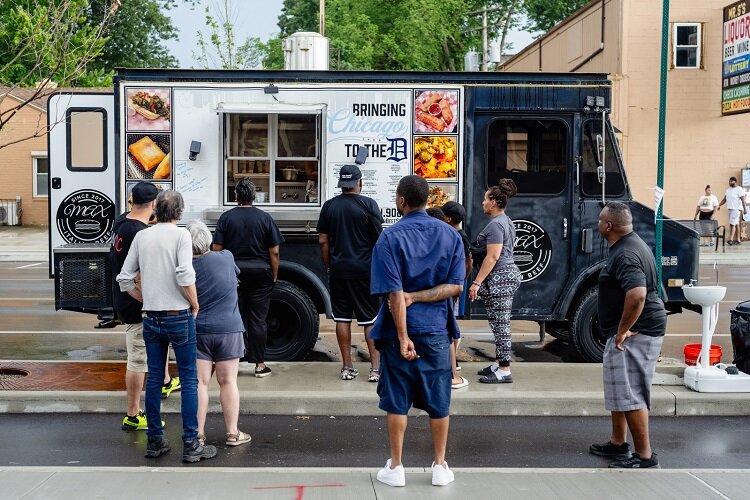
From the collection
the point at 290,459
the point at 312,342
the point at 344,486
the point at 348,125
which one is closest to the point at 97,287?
the point at 312,342

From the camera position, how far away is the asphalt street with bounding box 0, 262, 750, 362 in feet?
34.6

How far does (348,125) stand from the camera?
9.54 m

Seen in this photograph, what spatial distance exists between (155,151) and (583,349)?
4.85m

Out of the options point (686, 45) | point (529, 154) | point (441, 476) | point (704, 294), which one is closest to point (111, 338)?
point (529, 154)

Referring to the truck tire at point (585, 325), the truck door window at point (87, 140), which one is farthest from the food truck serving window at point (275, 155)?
the truck tire at point (585, 325)

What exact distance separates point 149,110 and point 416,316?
16.3 feet

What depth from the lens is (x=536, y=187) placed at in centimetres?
975

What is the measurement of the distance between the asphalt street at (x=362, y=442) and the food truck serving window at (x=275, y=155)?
2896 mm

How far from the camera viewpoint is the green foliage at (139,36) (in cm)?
5116

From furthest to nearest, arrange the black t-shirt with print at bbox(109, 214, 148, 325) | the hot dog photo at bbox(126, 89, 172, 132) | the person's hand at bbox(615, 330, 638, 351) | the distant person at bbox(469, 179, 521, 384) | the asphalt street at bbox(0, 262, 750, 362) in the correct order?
the asphalt street at bbox(0, 262, 750, 362), the hot dog photo at bbox(126, 89, 172, 132), the distant person at bbox(469, 179, 521, 384), the black t-shirt with print at bbox(109, 214, 148, 325), the person's hand at bbox(615, 330, 638, 351)

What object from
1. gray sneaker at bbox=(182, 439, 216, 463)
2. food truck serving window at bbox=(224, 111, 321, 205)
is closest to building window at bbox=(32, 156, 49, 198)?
A: food truck serving window at bbox=(224, 111, 321, 205)

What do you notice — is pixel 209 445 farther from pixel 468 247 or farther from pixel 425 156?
pixel 425 156

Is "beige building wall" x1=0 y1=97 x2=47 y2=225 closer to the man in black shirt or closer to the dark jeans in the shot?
the dark jeans

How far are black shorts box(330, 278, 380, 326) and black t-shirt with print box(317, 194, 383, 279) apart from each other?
0.07 meters
